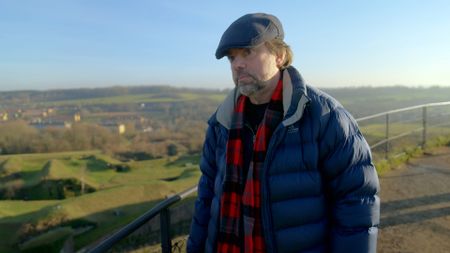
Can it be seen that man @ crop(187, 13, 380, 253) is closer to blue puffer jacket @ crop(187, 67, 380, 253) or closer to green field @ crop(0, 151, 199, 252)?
blue puffer jacket @ crop(187, 67, 380, 253)

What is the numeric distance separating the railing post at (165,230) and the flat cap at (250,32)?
125 cm

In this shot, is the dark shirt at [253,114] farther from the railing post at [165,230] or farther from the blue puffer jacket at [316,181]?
the railing post at [165,230]

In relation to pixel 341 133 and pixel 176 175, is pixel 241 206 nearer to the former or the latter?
pixel 341 133

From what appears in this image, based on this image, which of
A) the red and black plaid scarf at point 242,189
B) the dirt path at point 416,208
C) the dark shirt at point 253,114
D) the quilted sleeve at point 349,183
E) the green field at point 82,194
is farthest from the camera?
the green field at point 82,194

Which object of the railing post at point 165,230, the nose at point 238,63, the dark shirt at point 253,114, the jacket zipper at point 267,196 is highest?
the nose at point 238,63

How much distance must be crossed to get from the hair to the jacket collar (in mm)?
34

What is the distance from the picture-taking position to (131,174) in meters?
50.4

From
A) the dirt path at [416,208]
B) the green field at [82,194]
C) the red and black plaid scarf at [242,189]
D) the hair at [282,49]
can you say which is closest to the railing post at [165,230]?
the red and black plaid scarf at [242,189]

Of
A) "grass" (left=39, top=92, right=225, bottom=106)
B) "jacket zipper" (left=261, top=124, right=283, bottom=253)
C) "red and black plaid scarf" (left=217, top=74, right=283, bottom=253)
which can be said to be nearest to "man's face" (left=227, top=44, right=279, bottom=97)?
"red and black plaid scarf" (left=217, top=74, right=283, bottom=253)

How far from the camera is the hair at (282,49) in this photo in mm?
1778

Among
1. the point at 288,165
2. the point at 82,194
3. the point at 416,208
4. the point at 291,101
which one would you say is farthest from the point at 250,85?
the point at 82,194

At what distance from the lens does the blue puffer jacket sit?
5.50 ft

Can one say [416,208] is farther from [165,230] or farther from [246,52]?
[246,52]

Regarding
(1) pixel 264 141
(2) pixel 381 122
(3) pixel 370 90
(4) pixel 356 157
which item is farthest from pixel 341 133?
(3) pixel 370 90
